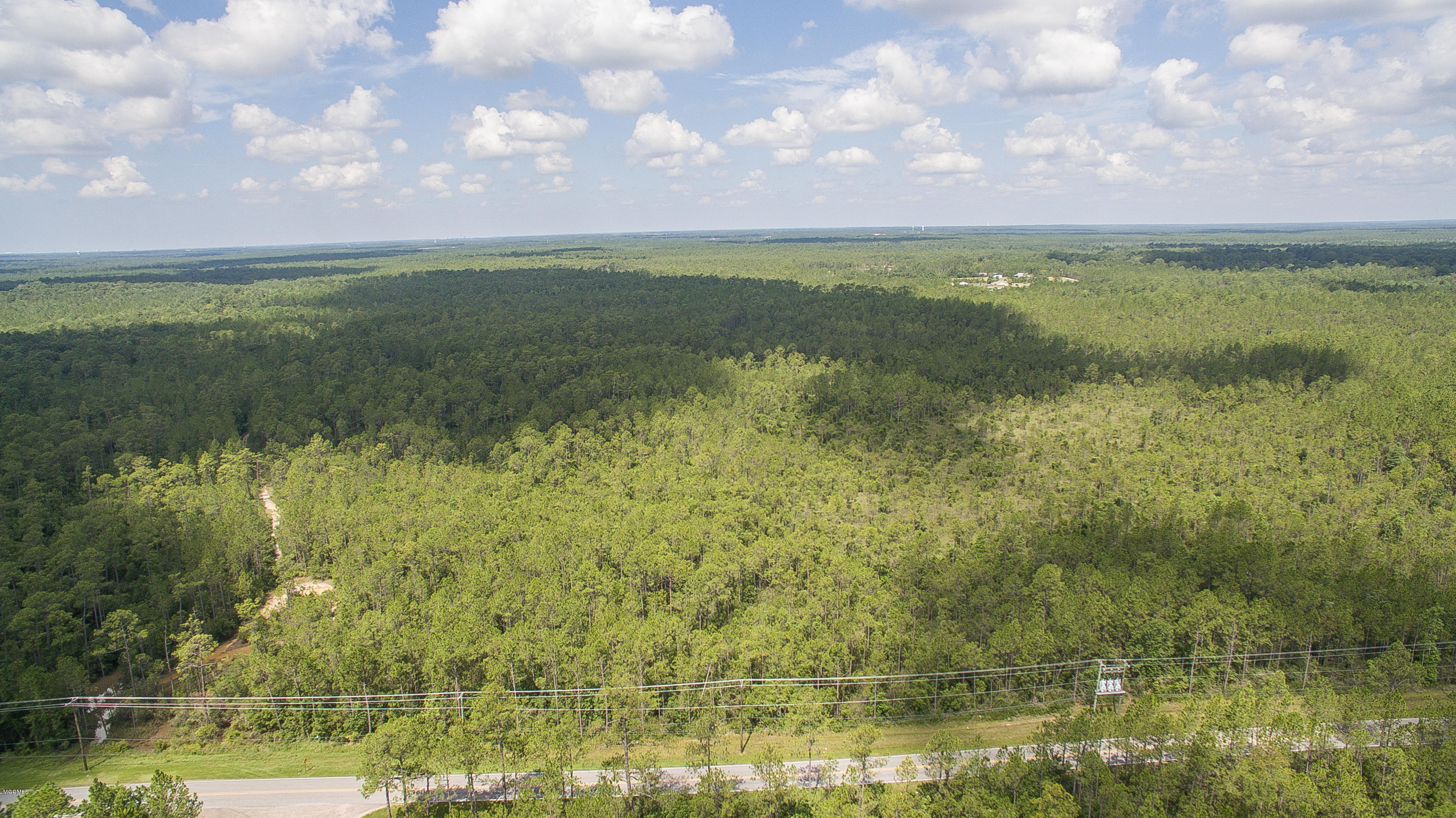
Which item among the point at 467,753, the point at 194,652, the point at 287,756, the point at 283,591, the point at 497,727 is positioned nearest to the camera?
the point at 467,753

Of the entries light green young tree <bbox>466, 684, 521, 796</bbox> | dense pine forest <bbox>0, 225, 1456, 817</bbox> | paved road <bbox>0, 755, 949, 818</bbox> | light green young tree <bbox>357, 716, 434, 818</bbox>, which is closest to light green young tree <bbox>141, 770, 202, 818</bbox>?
paved road <bbox>0, 755, 949, 818</bbox>

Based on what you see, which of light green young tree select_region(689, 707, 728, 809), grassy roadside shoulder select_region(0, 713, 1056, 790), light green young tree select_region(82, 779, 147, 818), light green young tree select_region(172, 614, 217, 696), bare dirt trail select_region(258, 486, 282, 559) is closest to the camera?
light green young tree select_region(82, 779, 147, 818)

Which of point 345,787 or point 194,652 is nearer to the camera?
point 345,787

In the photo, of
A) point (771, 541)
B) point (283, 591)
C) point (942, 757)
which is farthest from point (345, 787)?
point (771, 541)

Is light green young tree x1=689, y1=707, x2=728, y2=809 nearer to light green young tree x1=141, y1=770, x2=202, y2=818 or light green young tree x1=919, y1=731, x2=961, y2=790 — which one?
light green young tree x1=919, y1=731, x2=961, y2=790

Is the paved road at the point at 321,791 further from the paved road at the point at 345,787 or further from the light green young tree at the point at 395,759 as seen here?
the light green young tree at the point at 395,759

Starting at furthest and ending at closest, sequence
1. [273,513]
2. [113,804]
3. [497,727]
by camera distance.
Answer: [273,513]
[497,727]
[113,804]

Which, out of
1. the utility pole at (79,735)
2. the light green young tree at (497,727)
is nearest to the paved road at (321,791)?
the light green young tree at (497,727)

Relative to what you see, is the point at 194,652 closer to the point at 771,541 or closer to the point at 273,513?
the point at 273,513
